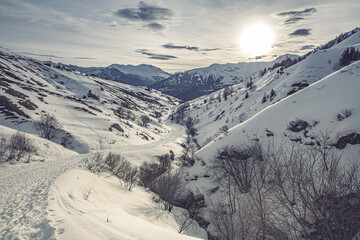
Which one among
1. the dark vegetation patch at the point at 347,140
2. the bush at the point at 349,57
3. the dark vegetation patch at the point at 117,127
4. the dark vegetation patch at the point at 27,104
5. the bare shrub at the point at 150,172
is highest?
the bush at the point at 349,57

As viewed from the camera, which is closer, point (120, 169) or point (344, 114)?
point (344, 114)

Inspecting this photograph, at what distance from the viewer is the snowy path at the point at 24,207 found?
9211 mm

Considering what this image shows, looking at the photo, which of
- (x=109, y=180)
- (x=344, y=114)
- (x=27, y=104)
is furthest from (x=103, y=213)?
(x=27, y=104)

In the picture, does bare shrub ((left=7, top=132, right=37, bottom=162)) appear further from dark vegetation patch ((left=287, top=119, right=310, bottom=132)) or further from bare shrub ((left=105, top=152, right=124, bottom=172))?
dark vegetation patch ((left=287, top=119, right=310, bottom=132))

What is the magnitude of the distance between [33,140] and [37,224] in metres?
41.0

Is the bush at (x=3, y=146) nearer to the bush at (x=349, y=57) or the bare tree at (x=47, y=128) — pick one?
the bare tree at (x=47, y=128)

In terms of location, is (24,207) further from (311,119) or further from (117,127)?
(117,127)

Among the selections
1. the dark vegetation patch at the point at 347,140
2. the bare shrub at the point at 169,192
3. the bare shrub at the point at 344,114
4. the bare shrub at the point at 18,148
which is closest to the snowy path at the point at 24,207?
the bare shrub at the point at 18,148

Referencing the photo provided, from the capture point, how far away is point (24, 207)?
12836 millimetres

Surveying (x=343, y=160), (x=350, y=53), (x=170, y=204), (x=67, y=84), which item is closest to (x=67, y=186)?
(x=170, y=204)

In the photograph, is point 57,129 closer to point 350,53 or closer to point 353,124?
point 353,124

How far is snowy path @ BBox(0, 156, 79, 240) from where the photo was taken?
363 inches

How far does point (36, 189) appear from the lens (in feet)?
54.4

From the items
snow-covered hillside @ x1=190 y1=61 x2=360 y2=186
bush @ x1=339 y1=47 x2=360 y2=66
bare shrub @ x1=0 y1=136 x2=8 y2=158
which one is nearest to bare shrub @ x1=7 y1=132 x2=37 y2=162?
bare shrub @ x1=0 y1=136 x2=8 y2=158
